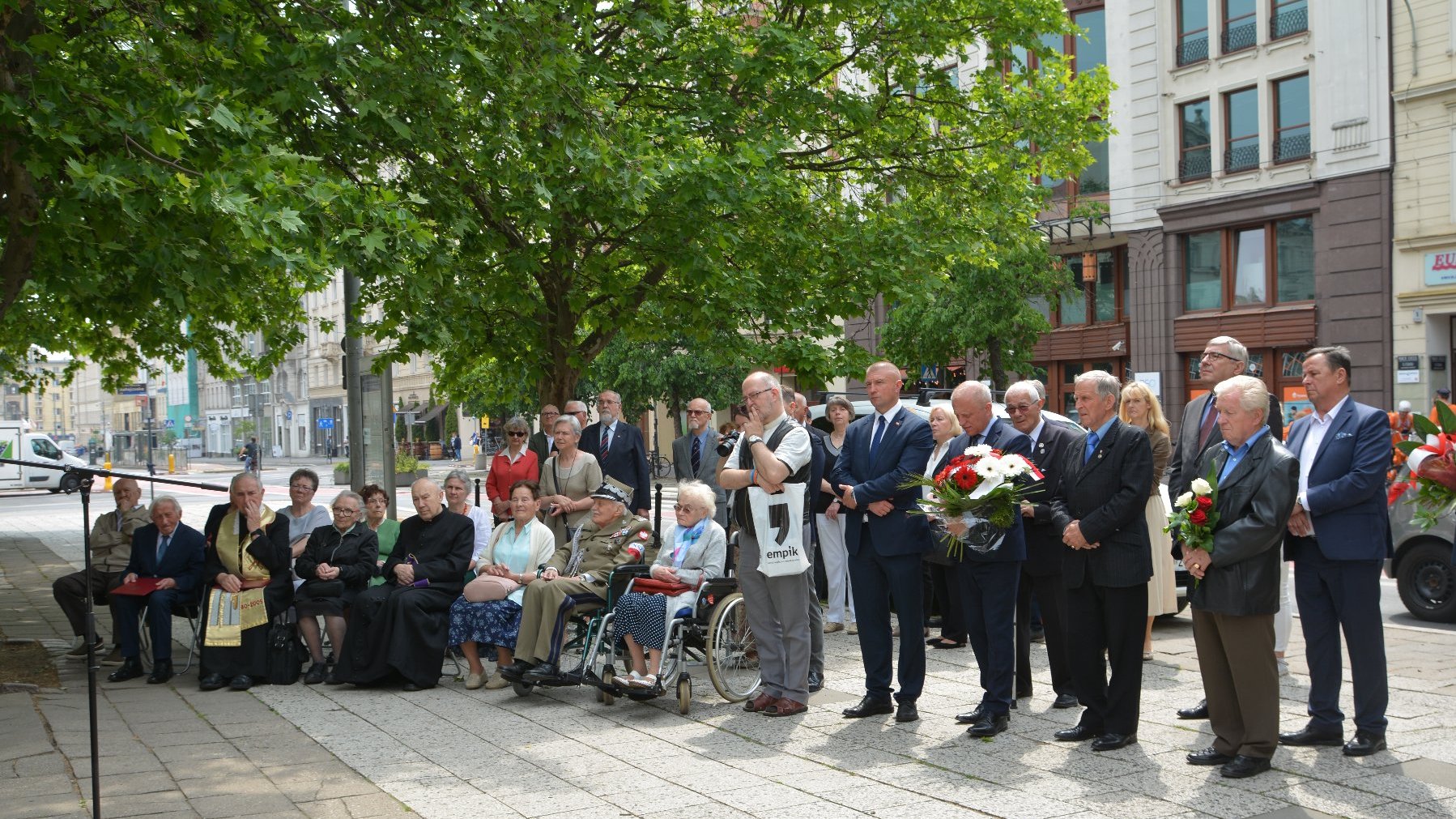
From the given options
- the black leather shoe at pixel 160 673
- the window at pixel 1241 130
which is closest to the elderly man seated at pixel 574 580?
the black leather shoe at pixel 160 673

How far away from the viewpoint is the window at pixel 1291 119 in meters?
29.5

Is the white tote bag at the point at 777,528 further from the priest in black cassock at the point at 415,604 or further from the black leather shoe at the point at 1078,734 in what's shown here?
the priest in black cassock at the point at 415,604

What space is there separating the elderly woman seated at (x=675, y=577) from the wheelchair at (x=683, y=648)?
7cm

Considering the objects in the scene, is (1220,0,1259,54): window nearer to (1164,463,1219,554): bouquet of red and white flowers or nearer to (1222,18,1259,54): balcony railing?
(1222,18,1259,54): balcony railing

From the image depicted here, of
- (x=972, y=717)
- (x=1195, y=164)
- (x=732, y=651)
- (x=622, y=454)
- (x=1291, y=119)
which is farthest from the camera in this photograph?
(x=1195, y=164)

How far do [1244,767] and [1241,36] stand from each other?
28.5 m

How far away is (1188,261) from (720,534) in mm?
26314

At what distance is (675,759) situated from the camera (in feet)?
23.4

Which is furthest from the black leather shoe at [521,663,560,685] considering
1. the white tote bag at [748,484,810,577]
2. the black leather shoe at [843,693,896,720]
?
the black leather shoe at [843,693,896,720]

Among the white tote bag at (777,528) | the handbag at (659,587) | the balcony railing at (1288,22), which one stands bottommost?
the handbag at (659,587)

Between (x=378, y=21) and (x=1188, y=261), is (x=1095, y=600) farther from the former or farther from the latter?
(x=1188, y=261)

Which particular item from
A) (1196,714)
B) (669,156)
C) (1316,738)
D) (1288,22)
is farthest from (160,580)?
(1288,22)

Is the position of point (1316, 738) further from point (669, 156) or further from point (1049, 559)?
point (669, 156)

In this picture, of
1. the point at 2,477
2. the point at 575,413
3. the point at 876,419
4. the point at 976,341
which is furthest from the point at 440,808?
the point at 2,477
